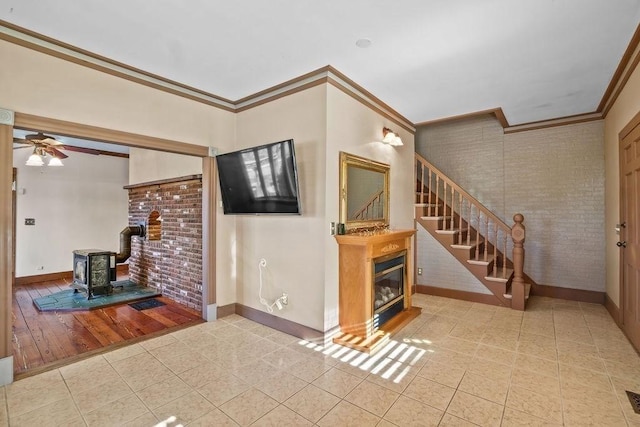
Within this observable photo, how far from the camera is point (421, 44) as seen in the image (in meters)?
2.62

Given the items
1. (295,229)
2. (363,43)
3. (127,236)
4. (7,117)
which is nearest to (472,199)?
(295,229)

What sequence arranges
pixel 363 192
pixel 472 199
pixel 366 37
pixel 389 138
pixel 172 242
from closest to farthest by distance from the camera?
pixel 366 37
pixel 363 192
pixel 389 138
pixel 472 199
pixel 172 242

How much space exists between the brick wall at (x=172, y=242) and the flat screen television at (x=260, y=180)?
32.5 inches

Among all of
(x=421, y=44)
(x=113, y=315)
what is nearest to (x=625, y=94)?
(x=421, y=44)

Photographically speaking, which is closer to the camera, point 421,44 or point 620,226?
point 421,44

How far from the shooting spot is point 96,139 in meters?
2.87

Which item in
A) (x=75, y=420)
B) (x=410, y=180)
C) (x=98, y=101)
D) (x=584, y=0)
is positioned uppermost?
(x=584, y=0)

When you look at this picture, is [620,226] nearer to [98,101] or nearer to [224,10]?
[224,10]

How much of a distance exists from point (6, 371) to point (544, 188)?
6.67 metres

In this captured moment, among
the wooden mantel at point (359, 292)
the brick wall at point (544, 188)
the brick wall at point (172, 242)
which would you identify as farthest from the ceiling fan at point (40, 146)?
the brick wall at point (544, 188)

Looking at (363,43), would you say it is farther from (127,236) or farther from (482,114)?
(127,236)

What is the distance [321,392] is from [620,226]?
3741mm

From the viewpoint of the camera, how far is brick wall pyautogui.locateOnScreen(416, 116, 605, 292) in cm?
446

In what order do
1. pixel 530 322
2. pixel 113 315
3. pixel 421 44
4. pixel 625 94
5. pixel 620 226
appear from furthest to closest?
1. pixel 113 315
2. pixel 530 322
3. pixel 620 226
4. pixel 625 94
5. pixel 421 44
